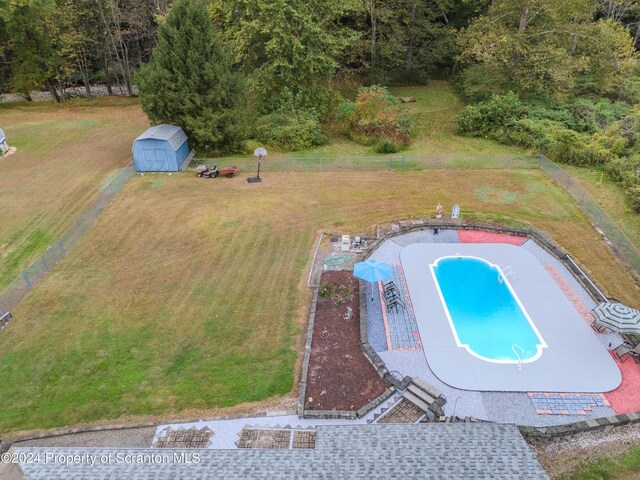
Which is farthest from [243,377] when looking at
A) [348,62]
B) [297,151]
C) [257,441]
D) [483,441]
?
[348,62]

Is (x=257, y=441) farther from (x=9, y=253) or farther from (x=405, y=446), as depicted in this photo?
(x=9, y=253)

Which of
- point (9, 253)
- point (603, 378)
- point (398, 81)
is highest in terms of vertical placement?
point (398, 81)

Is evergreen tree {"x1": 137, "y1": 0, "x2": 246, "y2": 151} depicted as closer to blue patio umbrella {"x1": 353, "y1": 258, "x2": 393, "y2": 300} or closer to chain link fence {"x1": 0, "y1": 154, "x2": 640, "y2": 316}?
chain link fence {"x1": 0, "y1": 154, "x2": 640, "y2": 316}

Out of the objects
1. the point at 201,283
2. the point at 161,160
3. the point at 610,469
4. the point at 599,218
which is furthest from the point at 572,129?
the point at 201,283

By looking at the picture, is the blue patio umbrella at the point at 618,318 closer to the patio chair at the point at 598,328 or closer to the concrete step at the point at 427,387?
the patio chair at the point at 598,328

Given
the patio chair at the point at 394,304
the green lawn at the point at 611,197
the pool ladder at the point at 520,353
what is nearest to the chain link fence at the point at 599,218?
the green lawn at the point at 611,197

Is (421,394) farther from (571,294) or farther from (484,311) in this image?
(571,294)
